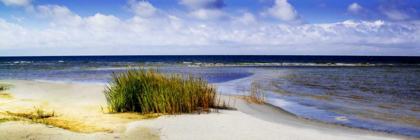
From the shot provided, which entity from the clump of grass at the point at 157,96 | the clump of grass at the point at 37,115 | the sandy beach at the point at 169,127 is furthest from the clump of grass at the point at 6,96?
the clump of grass at the point at 157,96

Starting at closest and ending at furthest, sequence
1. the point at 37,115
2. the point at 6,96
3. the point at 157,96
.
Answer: the point at 37,115 → the point at 157,96 → the point at 6,96

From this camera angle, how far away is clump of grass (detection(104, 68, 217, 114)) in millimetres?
7793

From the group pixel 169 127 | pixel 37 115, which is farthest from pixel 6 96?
pixel 169 127

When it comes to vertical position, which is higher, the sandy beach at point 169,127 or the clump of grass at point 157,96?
the clump of grass at point 157,96

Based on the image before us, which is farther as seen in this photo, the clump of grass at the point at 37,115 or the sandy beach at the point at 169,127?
the clump of grass at the point at 37,115

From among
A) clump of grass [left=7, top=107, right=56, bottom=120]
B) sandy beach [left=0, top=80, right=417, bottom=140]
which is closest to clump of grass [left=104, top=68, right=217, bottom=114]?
sandy beach [left=0, top=80, right=417, bottom=140]

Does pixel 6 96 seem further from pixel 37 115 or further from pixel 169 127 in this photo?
pixel 169 127

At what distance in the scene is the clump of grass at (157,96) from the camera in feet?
25.6

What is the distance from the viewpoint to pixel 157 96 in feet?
25.7

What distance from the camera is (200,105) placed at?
8617 millimetres

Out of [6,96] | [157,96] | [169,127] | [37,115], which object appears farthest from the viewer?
[6,96]

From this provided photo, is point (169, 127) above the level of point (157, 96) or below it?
below

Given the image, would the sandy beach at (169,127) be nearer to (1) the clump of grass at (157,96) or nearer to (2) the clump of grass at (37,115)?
(2) the clump of grass at (37,115)

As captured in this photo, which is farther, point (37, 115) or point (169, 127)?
point (37, 115)
